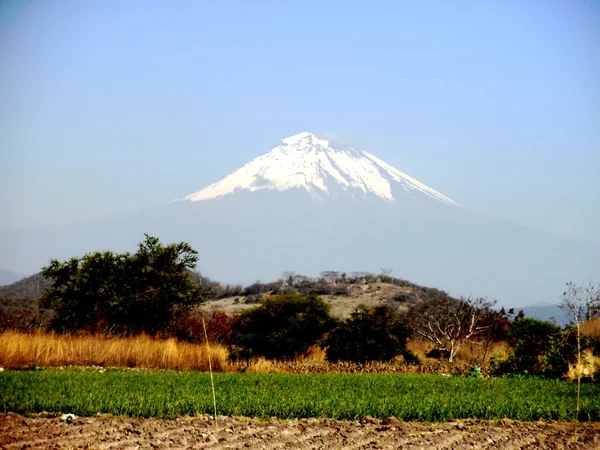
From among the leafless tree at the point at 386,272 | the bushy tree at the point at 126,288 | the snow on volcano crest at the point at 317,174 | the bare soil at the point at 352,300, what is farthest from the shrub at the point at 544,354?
the snow on volcano crest at the point at 317,174

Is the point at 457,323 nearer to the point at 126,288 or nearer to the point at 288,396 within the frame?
the point at 126,288

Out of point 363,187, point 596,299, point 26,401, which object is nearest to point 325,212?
point 363,187

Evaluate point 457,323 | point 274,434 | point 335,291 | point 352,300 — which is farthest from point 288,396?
point 335,291

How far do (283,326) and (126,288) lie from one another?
506 cm

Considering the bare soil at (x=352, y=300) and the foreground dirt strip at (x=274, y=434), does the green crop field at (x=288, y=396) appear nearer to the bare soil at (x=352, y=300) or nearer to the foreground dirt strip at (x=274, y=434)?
the foreground dirt strip at (x=274, y=434)

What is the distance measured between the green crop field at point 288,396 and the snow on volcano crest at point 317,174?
108 meters

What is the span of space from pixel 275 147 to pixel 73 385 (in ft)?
438

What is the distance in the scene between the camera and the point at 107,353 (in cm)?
1669

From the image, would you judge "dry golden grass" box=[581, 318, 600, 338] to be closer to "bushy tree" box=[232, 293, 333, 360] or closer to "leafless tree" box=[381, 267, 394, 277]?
"bushy tree" box=[232, 293, 333, 360]

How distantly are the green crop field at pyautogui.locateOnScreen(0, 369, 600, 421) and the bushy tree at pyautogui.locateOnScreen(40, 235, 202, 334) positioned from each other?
8057mm

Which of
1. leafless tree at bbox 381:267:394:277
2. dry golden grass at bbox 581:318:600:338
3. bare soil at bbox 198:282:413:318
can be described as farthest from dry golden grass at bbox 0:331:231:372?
leafless tree at bbox 381:267:394:277

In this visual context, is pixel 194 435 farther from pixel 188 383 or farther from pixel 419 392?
pixel 419 392

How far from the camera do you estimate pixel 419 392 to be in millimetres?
12312

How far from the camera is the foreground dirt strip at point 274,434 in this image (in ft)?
27.5
